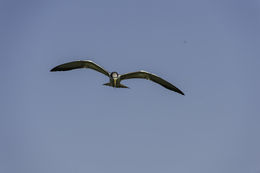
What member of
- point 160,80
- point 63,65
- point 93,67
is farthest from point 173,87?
point 63,65

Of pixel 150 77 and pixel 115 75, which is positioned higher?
pixel 150 77

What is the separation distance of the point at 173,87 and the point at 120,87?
6.81 m

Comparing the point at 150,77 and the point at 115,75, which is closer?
the point at 115,75

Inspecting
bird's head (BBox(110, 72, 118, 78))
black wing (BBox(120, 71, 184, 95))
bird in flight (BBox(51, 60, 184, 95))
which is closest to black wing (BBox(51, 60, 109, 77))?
bird in flight (BBox(51, 60, 184, 95))

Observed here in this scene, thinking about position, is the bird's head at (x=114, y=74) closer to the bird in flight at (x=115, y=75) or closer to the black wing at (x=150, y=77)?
the bird in flight at (x=115, y=75)

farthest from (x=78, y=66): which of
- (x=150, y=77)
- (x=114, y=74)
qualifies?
(x=150, y=77)

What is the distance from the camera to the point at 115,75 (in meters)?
44.4

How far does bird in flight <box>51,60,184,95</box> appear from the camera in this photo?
44.5 meters

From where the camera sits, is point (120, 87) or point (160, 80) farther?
point (160, 80)

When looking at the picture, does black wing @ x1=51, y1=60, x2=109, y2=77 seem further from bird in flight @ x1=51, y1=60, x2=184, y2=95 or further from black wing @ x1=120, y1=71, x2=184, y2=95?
black wing @ x1=120, y1=71, x2=184, y2=95

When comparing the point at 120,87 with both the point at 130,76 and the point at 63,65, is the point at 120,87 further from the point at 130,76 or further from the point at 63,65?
the point at 63,65

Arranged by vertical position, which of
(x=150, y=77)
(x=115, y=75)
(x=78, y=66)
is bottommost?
(x=115, y=75)

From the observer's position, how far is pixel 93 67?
4681cm

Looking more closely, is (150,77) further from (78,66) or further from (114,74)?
(78,66)
